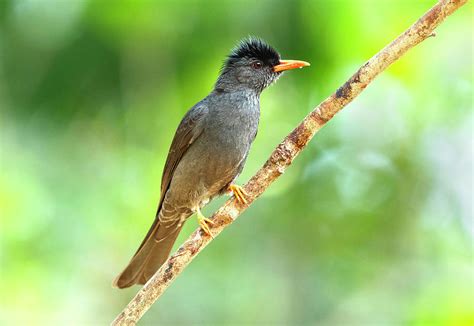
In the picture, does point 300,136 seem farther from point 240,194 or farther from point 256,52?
point 256,52

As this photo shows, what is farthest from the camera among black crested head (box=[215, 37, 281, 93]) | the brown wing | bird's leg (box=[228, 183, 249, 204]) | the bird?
black crested head (box=[215, 37, 281, 93])

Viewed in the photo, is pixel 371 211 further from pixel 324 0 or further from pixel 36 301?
pixel 36 301

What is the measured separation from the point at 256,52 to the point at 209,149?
0.90m

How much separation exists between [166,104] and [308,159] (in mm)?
1932

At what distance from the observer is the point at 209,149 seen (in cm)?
490

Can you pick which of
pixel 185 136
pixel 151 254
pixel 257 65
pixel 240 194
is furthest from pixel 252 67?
pixel 151 254

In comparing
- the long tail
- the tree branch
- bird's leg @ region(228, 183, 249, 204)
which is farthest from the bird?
the tree branch

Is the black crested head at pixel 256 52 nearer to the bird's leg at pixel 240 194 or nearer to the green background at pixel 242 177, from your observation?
the green background at pixel 242 177

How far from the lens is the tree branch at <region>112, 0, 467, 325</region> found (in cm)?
357

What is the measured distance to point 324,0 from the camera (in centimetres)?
550

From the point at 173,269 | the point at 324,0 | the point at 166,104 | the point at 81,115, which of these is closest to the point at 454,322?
the point at 173,269

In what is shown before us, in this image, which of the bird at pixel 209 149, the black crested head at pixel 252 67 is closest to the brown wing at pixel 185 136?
the bird at pixel 209 149

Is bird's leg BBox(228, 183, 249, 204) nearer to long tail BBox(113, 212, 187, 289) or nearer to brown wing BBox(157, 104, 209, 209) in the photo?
→ brown wing BBox(157, 104, 209, 209)

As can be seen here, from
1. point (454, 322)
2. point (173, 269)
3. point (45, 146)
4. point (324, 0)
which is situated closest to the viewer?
point (173, 269)
